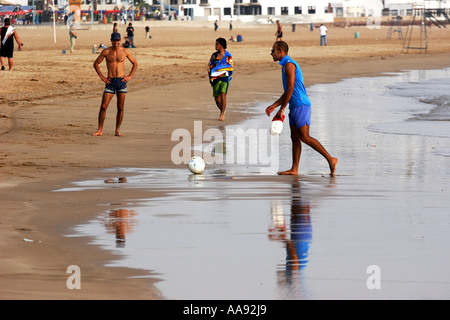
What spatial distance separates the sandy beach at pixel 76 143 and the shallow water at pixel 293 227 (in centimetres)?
33

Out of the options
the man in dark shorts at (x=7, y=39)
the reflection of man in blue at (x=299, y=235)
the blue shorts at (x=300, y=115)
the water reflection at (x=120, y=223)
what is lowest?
the reflection of man in blue at (x=299, y=235)

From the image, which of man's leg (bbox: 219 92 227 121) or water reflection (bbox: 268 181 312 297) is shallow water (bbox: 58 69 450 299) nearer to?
water reflection (bbox: 268 181 312 297)

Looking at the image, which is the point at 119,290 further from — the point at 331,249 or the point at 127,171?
the point at 127,171

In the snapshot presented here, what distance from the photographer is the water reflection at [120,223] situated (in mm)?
7523

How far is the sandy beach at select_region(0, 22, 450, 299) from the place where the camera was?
6328 mm

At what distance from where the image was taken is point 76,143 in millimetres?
13898

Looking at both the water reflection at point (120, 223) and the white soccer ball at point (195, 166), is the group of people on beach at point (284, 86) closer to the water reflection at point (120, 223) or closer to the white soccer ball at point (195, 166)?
the white soccer ball at point (195, 166)

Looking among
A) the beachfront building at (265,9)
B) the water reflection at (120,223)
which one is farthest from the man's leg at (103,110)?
the beachfront building at (265,9)

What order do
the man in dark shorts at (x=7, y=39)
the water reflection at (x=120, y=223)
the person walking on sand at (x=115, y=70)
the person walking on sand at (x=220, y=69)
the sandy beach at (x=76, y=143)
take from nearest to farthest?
1. the sandy beach at (x=76, y=143)
2. the water reflection at (x=120, y=223)
3. the person walking on sand at (x=115, y=70)
4. the person walking on sand at (x=220, y=69)
5. the man in dark shorts at (x=7, y=39)

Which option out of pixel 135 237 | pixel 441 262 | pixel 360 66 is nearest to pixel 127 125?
pixel 135 237

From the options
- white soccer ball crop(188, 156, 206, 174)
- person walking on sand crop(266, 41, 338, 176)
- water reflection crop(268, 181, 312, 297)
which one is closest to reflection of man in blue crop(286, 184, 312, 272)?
water reflection crop(268, 181, 312, 297)

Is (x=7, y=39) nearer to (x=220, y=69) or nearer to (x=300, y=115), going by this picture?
(x=220, y=69)

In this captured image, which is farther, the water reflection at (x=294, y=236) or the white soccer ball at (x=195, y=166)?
the white soccer ball at (x=195, y=166)

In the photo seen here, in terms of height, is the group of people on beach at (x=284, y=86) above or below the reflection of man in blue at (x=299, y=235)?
above
